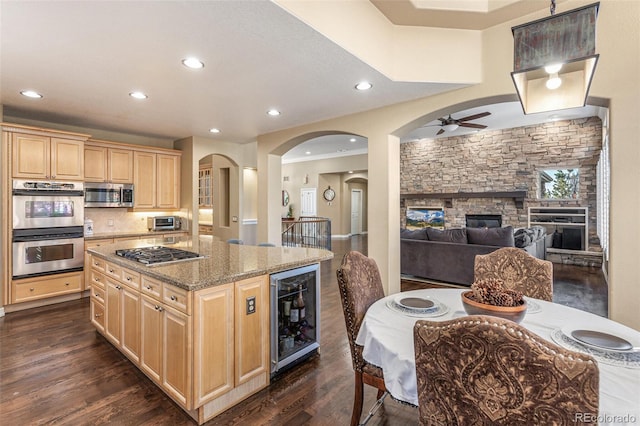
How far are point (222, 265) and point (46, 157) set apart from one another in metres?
3.63

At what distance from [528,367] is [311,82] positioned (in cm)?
312

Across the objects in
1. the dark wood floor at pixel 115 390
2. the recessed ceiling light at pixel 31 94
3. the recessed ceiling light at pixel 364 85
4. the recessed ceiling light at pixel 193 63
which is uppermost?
the recessed ceiling light at pixel 364 85

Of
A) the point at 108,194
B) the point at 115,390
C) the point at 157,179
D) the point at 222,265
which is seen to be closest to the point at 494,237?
the point at 222,265

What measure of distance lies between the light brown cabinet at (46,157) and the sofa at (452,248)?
5262 millimetres

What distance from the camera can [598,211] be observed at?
6.55m

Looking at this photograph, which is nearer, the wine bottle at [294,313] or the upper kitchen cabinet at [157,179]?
the wine bottle at [294,313]

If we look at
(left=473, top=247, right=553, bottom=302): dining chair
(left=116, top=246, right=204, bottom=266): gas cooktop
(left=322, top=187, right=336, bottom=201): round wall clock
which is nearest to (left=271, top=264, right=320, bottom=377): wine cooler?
(left=116, top=246, right=204, bottom=266): gas cooktop

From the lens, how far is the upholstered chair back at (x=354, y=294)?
5.82ft

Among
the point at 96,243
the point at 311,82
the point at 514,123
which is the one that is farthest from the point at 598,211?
the point at 96,243

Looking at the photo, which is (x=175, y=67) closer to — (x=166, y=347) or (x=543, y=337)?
(x=166, y=347)

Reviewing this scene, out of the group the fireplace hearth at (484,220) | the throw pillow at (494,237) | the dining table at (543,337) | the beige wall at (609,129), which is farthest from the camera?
the fireplace hearth at (484,220)

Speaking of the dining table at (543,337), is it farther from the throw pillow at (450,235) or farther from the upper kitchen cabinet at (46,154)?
the upper kitchen cabinet at (46,154)

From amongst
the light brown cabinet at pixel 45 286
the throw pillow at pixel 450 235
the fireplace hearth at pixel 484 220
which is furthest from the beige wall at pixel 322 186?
the light brown cabinet at pixel 45 286

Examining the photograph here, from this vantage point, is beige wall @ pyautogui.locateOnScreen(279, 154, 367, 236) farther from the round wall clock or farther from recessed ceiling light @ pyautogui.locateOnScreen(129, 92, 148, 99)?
recessed ceiling light @ pyautogui.locateOnScreen(129, 92, 148, 99)
